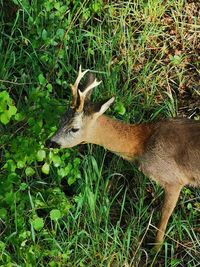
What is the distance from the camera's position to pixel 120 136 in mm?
5262

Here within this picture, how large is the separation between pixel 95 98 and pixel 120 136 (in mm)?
776

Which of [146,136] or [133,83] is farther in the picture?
[133,83]

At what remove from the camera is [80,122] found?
512 centimetres

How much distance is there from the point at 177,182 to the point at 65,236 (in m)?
0.92

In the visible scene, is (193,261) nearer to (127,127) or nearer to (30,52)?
(127,127)

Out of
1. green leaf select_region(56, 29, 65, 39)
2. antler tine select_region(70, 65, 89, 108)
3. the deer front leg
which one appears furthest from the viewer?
green leaf select_region(56, 29, 65, 39)

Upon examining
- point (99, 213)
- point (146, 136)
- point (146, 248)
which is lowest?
point (146, 248)

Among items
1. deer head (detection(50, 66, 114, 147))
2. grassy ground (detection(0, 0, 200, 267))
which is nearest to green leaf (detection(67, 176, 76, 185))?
grassy ground (detection(0, 0, 200, 267))

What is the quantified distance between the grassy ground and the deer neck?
14 centimetres

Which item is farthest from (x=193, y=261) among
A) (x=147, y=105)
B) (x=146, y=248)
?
(x=147, y=105)

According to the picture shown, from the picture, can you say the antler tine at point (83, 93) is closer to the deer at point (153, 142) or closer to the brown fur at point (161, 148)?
the deer at point (153, 142)

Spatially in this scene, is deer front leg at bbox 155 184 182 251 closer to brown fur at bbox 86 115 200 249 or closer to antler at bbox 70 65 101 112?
brown fur at bbox 86 115 200 249

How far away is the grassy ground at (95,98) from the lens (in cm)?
496

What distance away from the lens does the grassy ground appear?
4957 mm
